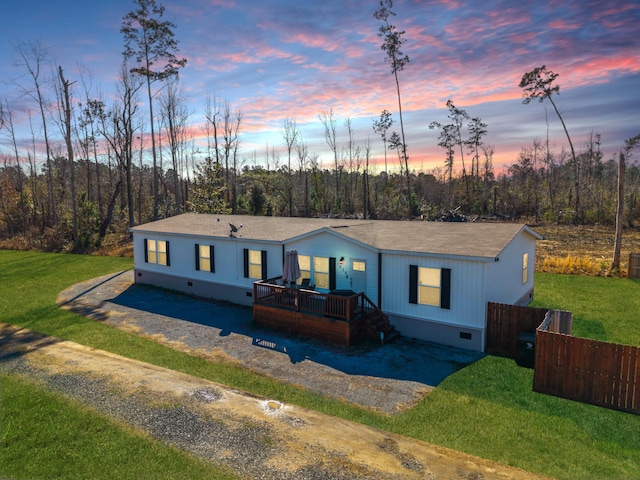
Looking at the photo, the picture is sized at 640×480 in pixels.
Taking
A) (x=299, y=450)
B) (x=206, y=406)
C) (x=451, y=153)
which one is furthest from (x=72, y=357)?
(x=451, y=153)

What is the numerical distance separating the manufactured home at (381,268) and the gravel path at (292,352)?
104 centimetres

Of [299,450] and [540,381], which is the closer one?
[299,450]

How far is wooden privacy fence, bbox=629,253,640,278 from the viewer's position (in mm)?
22909

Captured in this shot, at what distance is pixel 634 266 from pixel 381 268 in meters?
17.8

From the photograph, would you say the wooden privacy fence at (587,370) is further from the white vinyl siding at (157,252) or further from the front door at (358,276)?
the white vinyl siding at (157,252)

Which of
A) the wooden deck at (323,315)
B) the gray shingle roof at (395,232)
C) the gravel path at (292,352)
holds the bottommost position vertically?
the gravel path at (292,352)

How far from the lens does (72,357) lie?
12.9 metres

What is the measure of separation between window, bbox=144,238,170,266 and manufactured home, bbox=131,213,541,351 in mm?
1172

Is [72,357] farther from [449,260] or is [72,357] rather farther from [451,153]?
[451,153]

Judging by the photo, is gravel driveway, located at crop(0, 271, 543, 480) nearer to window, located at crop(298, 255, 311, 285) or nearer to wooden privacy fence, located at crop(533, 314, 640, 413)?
wooden privacy fence, located at crop(533, 314, 640, 413)

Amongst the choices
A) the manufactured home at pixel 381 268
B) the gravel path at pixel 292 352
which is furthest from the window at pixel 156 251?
the gravel path at pixel 292 352

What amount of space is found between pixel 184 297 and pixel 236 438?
14.8 meters

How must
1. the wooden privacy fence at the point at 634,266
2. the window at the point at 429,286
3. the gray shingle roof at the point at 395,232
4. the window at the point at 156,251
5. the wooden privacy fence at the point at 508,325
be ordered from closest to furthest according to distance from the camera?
the wooden privacy fence at the point at 508,325, the window at the point at 429,286, the gray shingle roof at the point at 395,232, the wooden privacy fence at the point at 634,266, the window at the point at 156,251

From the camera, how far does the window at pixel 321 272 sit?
17.2 m
